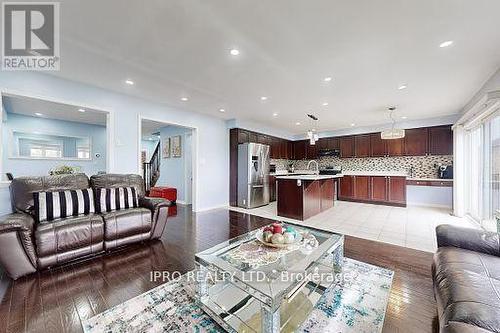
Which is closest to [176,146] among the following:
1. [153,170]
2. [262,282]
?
[153,170]

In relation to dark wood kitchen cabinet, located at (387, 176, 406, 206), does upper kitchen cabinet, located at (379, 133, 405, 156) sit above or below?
above

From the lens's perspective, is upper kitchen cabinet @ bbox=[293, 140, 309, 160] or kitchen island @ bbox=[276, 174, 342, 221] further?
upper kitchen cabinet @ bbox=[293, 140, 309, 160]

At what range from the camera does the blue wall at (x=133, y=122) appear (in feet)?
10.2

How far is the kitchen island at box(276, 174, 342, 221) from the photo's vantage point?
14.4 feet

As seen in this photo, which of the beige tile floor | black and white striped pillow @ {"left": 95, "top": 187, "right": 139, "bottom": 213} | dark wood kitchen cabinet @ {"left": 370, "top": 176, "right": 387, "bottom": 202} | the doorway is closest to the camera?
black and white striped pillow @ {"left": 95, "top": 187, "right": 139, "bottom": 213}

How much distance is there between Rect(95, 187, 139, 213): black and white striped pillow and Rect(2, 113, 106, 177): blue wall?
452 centimetres

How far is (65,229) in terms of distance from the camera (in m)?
2.30

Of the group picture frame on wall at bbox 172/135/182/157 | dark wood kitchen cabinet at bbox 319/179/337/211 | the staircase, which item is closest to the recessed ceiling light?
dark wood kitchen cabinet at bbox 319/179/337/211

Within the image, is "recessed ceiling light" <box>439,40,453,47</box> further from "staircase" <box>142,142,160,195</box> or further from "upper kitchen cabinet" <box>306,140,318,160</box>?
"staircase" <box>142,142,160,195</box>

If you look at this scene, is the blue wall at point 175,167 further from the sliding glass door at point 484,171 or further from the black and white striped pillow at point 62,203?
the sliding glass door at point 484,171

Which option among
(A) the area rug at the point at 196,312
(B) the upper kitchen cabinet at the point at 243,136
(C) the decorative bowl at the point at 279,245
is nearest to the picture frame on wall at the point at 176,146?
(B) the upper kitchen cabinet at the point at 243,136

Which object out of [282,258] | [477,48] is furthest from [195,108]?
[477,48]

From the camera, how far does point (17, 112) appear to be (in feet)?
17.9

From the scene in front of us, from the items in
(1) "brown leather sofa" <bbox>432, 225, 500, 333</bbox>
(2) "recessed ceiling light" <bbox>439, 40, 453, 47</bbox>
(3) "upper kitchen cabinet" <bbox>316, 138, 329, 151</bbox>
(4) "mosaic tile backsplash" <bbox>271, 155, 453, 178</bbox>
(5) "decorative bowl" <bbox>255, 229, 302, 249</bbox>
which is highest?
(2) "recessed ceiling light" <bbox>439, 40, 453, 47</bbox>
